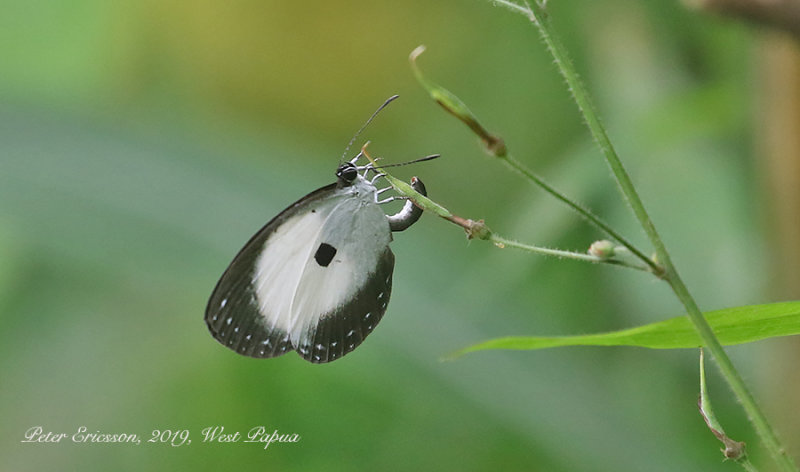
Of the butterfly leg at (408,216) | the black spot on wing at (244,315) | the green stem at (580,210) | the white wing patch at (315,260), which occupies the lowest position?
the black spot on wing at (244,315)

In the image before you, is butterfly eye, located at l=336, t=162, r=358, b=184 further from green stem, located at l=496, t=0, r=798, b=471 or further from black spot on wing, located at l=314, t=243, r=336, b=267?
green stem, located at l=496, t=0, r=798, b=471

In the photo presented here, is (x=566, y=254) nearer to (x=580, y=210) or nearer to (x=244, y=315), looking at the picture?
(x=580, y=210)

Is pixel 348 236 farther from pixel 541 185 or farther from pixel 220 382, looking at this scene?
pixel 220 382

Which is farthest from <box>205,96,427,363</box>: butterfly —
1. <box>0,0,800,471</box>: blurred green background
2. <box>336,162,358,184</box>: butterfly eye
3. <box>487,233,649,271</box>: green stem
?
<box>0,0,800,471</box>: blurred green background

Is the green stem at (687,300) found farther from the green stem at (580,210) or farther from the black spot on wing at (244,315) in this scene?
the black spot on wing at (244,315)

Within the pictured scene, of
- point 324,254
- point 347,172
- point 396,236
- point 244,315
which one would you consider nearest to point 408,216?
point 347,172

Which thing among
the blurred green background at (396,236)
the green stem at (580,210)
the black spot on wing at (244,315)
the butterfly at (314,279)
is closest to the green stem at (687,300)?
the green stem at (580,210)
